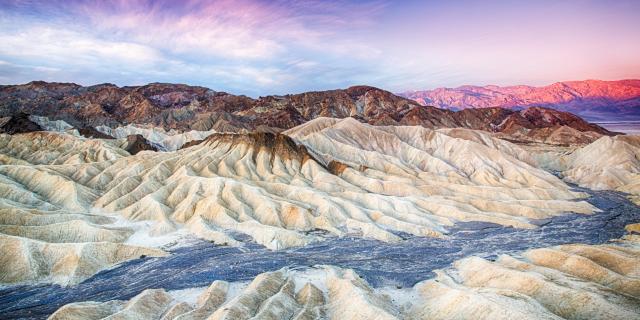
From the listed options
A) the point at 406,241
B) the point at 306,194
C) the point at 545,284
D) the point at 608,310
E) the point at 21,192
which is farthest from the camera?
the point at 306,194

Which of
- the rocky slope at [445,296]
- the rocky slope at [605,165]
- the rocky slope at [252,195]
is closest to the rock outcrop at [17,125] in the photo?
the rocky slope at [252,195]

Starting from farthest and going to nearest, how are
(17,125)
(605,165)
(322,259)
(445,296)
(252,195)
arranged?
1. (17,125)
2. (605,165)
3. (252,195)
4. (322,259)
5. (445,296)

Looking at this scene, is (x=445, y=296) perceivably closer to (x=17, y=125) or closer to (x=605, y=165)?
(x=605, y=165)

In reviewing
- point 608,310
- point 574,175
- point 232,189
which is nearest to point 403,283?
point 608,310

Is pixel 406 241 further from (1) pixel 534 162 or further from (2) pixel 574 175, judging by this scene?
(1) pixel 534 162

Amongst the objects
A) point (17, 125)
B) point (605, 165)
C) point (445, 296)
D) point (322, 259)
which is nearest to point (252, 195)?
point (322, 259)

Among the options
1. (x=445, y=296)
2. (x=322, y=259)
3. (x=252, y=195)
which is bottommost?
(x=322, y=259)
